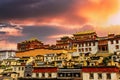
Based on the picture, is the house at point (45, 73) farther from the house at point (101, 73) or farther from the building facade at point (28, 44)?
the building facade at point (28, 44)

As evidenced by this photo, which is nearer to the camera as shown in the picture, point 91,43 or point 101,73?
point 101,73

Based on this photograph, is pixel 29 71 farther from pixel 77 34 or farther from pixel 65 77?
pixel 77 34

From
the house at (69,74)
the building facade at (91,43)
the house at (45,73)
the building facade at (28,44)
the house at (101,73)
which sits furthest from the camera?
the building facade at (28,44)

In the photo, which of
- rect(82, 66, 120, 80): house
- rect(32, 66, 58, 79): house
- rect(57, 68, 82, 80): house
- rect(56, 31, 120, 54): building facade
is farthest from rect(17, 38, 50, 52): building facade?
rect(82, 66, 120, 80): house


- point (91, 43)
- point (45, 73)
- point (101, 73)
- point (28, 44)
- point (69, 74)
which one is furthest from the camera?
point (28, 44)

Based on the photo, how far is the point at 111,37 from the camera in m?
92.6

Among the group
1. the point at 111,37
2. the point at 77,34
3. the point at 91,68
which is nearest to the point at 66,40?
the point at 77,34

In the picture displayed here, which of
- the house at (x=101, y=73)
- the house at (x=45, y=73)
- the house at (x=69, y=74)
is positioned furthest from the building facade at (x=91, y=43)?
the house at (x=101, y=73)

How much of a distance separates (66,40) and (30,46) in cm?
1922

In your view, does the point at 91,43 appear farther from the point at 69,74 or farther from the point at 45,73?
the point at 69,74

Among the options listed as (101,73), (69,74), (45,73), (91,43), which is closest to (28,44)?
(91,43)

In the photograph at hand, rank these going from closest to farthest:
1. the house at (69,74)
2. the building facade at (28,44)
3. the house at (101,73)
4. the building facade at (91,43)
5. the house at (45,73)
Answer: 1. the house at (101,73)
2. the house at (69,74)
3. the house at (45,73)
4. the building facade at (91,43)
5. the building facade at (28,44)

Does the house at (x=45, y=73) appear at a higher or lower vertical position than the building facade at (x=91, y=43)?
lower

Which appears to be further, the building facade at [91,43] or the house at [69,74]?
the building facade at [91,43]
